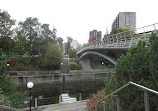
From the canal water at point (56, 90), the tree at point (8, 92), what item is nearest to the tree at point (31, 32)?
the canal water at point (56, 90)

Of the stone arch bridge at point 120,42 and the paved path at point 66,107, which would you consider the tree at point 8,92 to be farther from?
the stone arch bridge at point 120,42

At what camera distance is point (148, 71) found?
2.81m

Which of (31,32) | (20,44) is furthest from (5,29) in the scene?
(31,32)

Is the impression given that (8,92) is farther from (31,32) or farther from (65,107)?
(31,32)

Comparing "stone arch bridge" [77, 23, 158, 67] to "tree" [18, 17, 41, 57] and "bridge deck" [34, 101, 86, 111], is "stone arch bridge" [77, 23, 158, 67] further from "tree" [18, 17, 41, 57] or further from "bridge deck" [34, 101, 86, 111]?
"tree" [18, 17, 41, 57]

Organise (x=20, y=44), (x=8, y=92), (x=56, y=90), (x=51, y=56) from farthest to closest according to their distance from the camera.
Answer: (x=20, y=44), (x=51, y=56), (x=56, y=90), (x=8, y=92)

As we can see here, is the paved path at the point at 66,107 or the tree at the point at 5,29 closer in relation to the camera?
the paved path at the point at 66,107

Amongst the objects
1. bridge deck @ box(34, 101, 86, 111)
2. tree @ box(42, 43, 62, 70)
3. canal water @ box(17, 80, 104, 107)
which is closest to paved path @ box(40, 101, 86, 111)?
bridge deck @ box(34, 101, 86, 111)

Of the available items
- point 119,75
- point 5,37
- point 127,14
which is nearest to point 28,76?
point 5,37

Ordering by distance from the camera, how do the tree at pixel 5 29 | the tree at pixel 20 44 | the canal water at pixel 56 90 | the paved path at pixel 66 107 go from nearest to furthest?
the paved path at pixel 66 107
the canal water at pixel 56 90
the tree at pixel 5 29
the tree at pixel 20 44

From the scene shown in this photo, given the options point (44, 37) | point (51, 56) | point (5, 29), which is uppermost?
point (5, 29)

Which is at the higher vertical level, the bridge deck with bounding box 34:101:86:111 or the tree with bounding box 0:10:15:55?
the tree with bounding box 0:10:15:55

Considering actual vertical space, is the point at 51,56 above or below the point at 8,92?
above

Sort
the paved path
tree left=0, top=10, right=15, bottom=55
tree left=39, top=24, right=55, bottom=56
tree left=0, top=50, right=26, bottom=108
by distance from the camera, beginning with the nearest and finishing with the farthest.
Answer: tree left=0, top=50, right=26, bottom=108 < the paved path < tree left=0, top=10, right=15, bottom=55 < tree left=39, top=24, right=55, bottom=56
